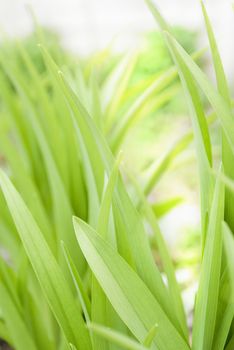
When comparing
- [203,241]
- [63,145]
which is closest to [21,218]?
[203,241]

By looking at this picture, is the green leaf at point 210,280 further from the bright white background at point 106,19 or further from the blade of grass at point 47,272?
the bright white background at point 106,19

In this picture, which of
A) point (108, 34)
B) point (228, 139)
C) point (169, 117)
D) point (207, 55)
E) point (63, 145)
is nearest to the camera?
point (228, 139)

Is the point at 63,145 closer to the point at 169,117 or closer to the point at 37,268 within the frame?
the point at 37,268

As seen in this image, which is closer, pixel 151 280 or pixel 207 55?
pixel 151 280

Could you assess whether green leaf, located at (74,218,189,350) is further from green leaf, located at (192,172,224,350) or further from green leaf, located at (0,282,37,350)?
green leaf, located at (0,282,37,350)

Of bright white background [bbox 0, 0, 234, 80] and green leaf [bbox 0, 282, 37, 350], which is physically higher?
bright white background [bbox 0, 0, 234, 80]

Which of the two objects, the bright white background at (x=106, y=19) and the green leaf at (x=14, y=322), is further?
the bright white background at (x=106, y=19)

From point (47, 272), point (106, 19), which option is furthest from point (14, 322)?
point (106, 19)

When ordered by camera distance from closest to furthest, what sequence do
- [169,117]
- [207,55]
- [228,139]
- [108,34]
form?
1. [228,139]
2. [169,117]
3. [207,55]
4. [108,34]

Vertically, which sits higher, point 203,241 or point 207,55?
point 207,55

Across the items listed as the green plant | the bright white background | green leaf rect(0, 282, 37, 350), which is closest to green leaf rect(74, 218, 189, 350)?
the green plant

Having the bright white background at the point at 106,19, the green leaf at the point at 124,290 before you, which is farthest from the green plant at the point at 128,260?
the bright white background at the point at 106,19
